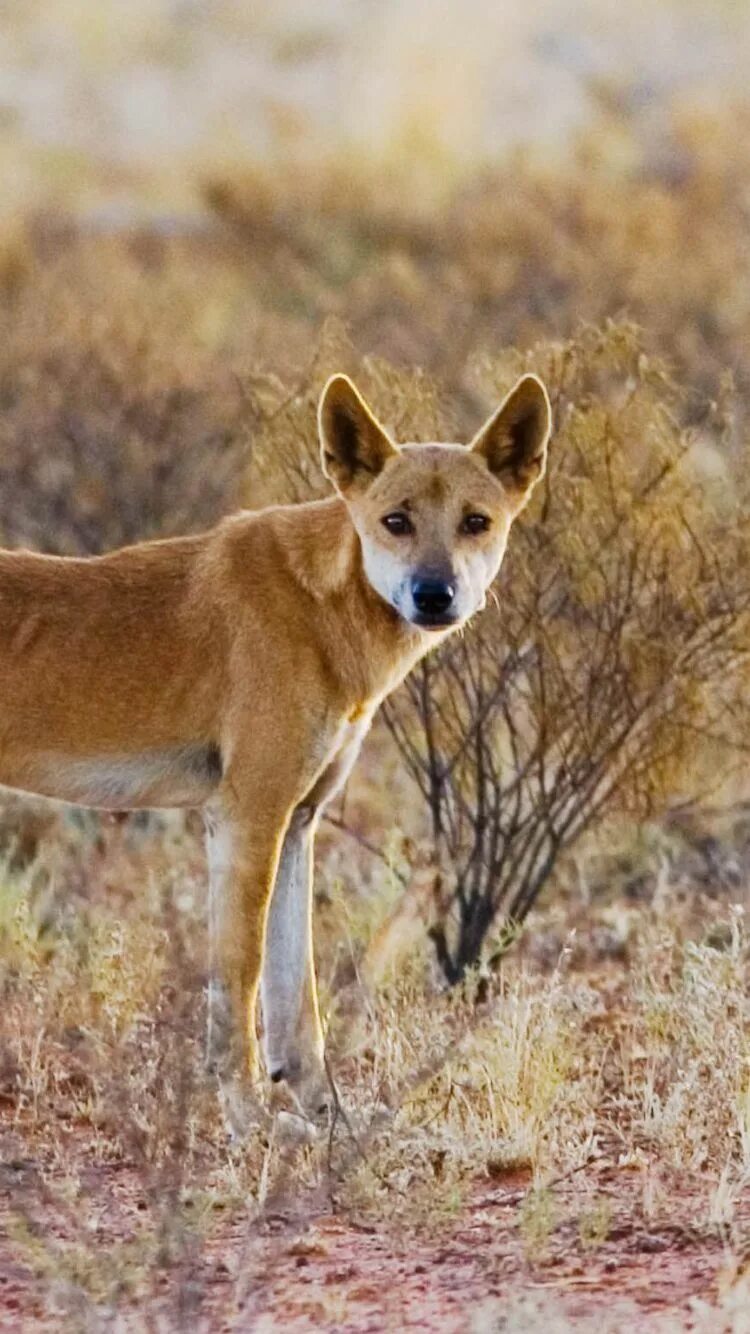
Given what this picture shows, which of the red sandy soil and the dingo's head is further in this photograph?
the dingo's head

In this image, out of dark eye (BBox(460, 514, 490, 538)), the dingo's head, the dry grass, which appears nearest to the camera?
the dry grass

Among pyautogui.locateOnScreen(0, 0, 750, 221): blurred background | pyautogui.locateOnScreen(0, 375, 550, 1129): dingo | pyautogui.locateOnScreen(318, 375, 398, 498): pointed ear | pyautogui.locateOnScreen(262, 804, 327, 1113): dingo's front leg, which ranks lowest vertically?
pyautogui.locateOnScreen(262, 804, 327, 1113): dingo's front leg

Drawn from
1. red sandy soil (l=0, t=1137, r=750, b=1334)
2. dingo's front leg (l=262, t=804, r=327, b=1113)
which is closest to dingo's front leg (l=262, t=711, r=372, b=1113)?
dingo's front leg (l=262, t=804, r=327, b=1113)

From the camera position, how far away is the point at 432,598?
6.62m

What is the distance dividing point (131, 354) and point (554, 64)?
23729mm

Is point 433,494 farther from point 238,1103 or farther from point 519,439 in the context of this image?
point 238,1103

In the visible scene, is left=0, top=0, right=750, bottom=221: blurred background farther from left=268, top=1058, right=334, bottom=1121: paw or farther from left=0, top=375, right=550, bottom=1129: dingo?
left=268, top=1058, right=334, bottom=1121: paw

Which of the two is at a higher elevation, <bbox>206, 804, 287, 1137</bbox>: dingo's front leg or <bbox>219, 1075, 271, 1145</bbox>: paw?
<bbox>206, 804, 287, 1137</bbox>: dingo's front leg

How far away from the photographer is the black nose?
21.7ft

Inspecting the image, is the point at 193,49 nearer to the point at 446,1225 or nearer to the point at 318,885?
the point at 318,885

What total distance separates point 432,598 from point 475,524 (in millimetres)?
384

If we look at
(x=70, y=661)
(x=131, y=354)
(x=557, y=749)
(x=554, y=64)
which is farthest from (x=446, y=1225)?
(x=554, y=64)

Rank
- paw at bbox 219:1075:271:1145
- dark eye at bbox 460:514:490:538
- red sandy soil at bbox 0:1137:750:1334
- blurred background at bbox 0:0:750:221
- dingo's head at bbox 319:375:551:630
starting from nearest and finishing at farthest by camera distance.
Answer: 1. red sandy soil at bbox 0:1137:750:1334
2. paw at bbox 219:1075:271:1145
3. dingo's head at bbox 319:375:551:630
4. dark eye at bbox 460:514:490:538
5. blurred background at bbox 0:0:750:221

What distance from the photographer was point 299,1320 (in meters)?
5.39
